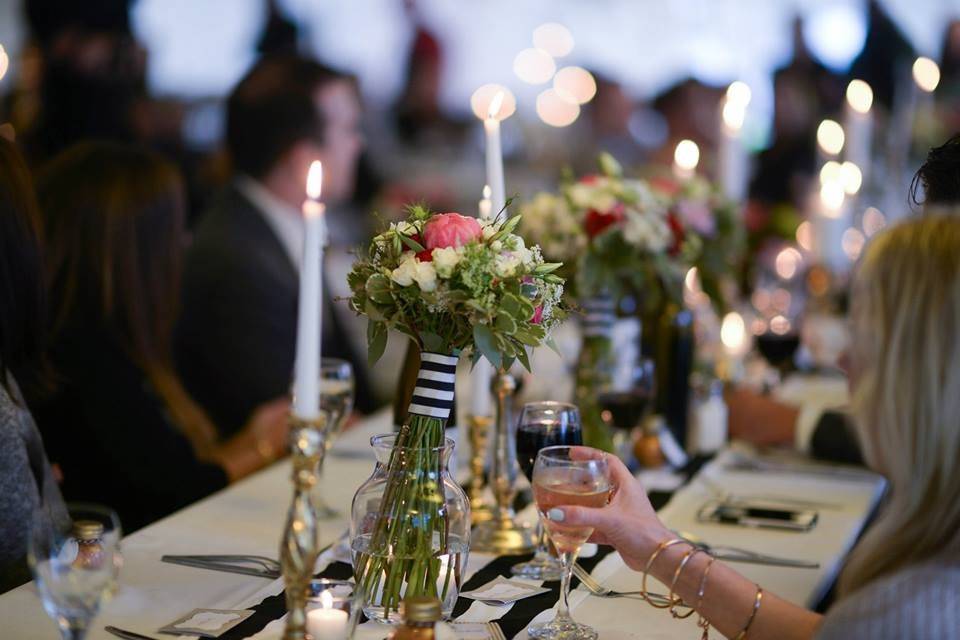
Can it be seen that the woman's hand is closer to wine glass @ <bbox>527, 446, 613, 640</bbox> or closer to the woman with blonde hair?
wine glass @ <bbox>527, 446, 613, 640</bbox>

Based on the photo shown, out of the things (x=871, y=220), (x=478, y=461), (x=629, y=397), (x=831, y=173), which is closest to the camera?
(x=478, y=461)

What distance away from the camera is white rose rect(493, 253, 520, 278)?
123cm

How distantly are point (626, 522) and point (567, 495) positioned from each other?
0.24ft

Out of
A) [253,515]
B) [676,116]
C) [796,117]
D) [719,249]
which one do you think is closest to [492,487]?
[253,515]

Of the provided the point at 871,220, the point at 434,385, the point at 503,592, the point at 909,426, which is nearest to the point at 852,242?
the point at 871,220

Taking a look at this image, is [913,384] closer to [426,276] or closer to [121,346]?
[426,276]

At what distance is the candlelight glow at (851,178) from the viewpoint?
4188 millimetres

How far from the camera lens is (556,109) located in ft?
22.0

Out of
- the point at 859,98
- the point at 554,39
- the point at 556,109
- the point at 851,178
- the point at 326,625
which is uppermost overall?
the point at 554,39

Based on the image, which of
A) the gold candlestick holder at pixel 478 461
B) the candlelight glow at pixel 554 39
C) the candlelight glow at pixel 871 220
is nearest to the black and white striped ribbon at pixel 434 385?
the gold candlestick holder at pixel 478 461

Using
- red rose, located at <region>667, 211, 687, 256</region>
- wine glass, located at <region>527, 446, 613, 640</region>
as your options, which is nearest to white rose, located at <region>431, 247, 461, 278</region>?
wine glass, located at <region>527, 446, 613, 640</region>

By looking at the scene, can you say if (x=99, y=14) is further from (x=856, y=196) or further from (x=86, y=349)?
(x=856, y=196)

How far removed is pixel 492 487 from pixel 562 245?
586mm

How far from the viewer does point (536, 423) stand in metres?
1.52
